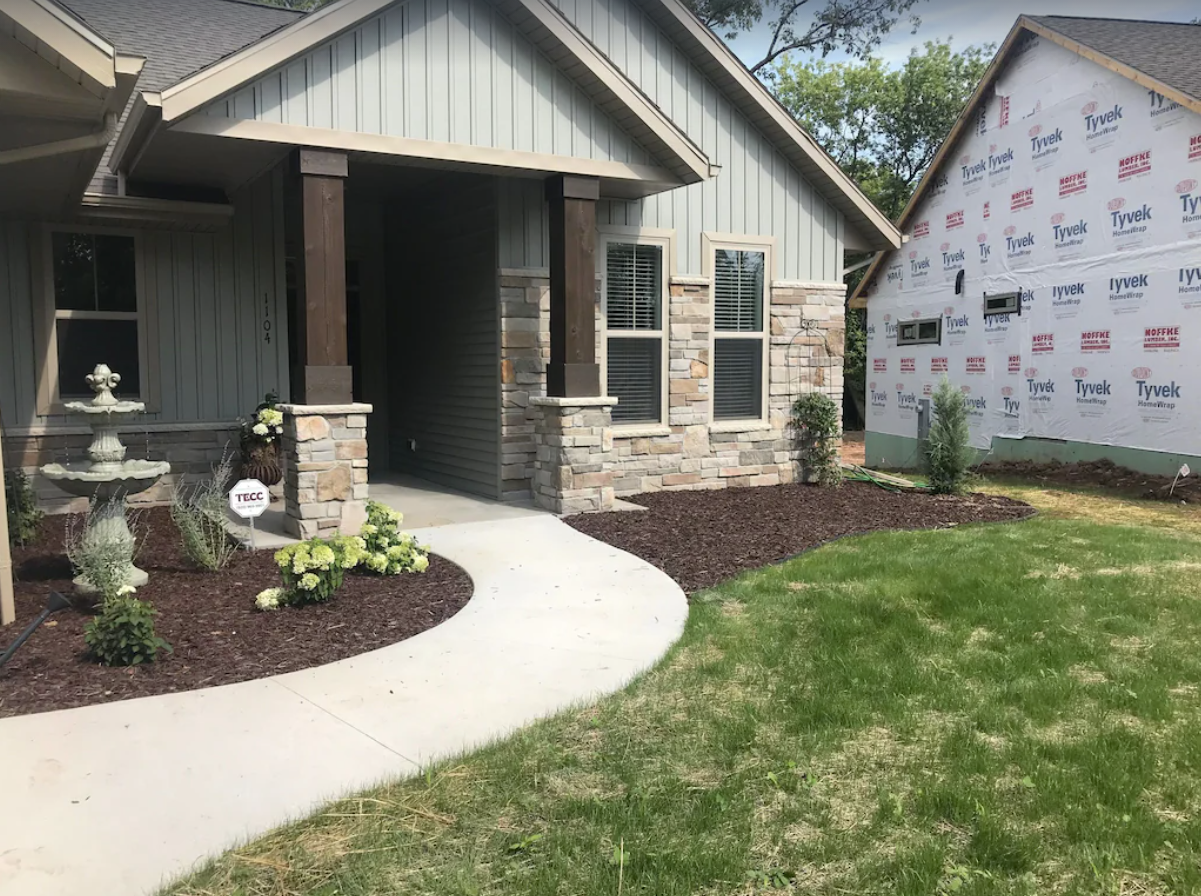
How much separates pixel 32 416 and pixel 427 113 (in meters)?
4.53

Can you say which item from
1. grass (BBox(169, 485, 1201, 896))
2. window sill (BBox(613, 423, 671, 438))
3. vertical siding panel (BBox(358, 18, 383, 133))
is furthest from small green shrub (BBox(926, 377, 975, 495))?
vertical siding panel (BBox(358, 18, 383, 133))

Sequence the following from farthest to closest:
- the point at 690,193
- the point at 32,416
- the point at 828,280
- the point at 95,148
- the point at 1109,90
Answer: the point at 1109,90 < the point at 828,280 < the point at 690,193 < the point at 32,416 < the point at 95,148

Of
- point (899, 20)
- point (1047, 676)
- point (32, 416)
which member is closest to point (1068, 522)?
point (1047, 676)

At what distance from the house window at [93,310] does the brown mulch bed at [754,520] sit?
14.8 feet

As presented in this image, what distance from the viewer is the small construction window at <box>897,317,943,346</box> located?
16.3 m

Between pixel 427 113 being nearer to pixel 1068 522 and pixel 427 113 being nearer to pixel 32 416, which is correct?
pixel 32 416

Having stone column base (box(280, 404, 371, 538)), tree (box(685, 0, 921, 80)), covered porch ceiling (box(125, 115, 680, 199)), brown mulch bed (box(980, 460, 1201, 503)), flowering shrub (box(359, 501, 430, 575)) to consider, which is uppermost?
tree (box(685, 0, 921, 80))

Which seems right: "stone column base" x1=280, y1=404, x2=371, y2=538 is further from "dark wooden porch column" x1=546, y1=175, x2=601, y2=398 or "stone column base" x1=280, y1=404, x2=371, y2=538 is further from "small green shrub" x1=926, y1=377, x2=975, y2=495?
"small green shrub" x1=926, y1=377, x2=975, y2=495

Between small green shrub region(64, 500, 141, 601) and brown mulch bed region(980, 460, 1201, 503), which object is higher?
small green shrub region(64, 500, 141, 601)

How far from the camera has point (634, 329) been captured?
31.5ft

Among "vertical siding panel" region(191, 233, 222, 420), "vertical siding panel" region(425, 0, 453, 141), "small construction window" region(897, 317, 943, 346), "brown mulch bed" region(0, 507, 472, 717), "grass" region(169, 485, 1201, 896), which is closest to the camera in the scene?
"grass" region(169, 485, 1201, 896)

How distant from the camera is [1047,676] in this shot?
4.42 m

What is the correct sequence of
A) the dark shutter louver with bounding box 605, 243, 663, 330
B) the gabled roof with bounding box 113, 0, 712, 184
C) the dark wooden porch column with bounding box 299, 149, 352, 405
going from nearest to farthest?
the gabled roof with bounding box 113, 0, 712, 184, the dark wooden porch column with bounding box 299, 149, 352, 405, the dark shutter louver with bounding box 605, 243, 663, 330

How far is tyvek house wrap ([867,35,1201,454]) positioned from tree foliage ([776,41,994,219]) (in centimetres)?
1118
